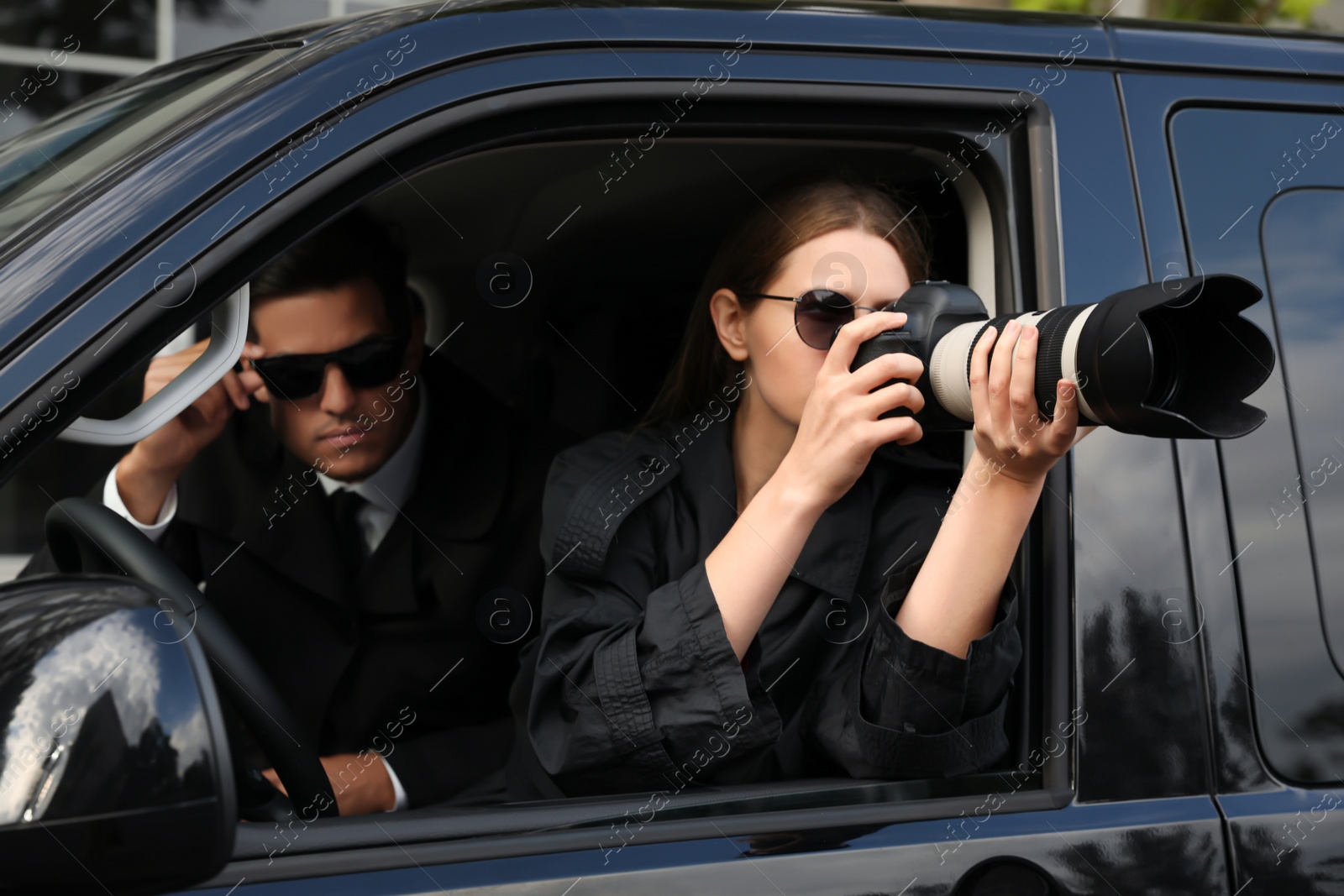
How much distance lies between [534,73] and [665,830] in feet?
2.32

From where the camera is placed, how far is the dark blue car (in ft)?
3.29

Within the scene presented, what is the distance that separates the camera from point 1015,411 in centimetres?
116

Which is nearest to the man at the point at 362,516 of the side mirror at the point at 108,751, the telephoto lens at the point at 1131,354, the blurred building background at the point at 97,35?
the telephoto lens at the point at 1131,354

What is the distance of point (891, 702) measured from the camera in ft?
4.22

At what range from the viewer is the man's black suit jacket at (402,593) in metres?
1.95

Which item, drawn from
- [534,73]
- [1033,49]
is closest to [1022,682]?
[1033,49]

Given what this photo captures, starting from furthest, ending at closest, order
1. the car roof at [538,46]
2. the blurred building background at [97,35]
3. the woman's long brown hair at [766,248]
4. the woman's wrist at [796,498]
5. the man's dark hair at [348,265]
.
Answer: the blurred building background at [97,35] < the man's dark hair at [348,265] < the woman's long brown hair at [766,248] < the woman's wrist at [796,498] < the car roof at [538,46]

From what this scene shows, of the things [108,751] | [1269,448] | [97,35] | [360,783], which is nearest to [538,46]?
[108,751]

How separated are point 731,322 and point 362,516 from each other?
77 centimetres

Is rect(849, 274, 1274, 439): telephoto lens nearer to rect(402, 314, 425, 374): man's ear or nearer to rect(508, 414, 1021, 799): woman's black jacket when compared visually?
rect(508, 414, 1021, 799): woman's black jacket

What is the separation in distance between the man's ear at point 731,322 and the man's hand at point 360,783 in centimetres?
78

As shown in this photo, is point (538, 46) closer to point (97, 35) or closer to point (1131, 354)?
point (1131, 354)

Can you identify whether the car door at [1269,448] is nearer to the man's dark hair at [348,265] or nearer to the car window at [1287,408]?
the car window at [1287,408]

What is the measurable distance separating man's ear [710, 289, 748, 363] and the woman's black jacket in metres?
0.12
